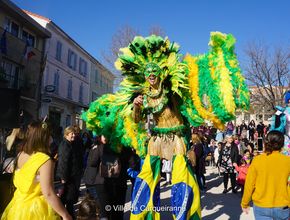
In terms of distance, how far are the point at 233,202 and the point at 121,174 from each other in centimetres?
312

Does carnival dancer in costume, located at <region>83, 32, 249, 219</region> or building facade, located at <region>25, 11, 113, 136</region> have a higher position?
building facade, located at <region>25, 11, 113, 136</region>

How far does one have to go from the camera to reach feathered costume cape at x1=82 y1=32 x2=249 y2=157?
3467 millimetres

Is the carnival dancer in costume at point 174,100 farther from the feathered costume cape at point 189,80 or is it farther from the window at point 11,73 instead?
the window at point 11,73

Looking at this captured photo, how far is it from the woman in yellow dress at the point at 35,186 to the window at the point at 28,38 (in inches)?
721

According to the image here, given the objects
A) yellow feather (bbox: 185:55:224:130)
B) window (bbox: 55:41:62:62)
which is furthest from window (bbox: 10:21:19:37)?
yellow feather (bbox: 185:55:224:130)

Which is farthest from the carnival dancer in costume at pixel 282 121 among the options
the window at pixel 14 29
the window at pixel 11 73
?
the window at pixel 14 29

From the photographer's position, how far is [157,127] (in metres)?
3.76

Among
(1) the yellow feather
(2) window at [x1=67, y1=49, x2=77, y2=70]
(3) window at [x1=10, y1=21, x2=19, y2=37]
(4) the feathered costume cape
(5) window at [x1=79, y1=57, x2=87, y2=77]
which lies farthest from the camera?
(5) window at [x1=79, y1=57, x2=87, y2=77]

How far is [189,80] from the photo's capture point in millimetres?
3660

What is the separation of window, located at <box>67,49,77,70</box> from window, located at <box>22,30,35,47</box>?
5767mm

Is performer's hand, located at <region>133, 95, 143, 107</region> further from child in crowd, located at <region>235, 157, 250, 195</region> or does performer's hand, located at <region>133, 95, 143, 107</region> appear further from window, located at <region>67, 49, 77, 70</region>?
window, located at <region>67, 49, 77, 70</region>

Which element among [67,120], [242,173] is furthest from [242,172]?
[67,120]

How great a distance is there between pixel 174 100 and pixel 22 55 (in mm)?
17169

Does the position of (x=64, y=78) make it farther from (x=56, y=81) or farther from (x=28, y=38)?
(x=28, y=38)
